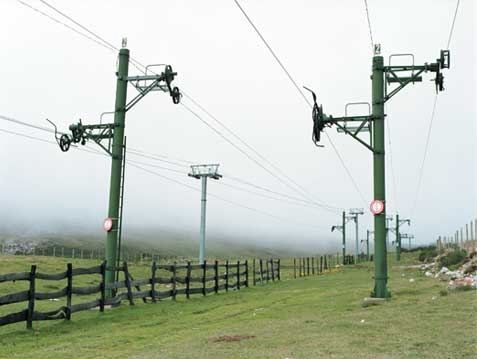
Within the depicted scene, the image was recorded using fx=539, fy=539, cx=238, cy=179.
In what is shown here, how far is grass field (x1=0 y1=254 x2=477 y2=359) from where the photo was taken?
7855mm

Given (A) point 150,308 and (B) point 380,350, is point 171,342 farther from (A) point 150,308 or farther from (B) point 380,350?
(A) point 150,308

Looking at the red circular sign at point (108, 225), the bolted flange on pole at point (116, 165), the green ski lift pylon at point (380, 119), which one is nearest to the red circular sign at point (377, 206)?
the green ski lift pylon at point (380, 119)

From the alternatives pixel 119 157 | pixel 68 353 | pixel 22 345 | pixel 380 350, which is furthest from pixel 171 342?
pixel 119 157

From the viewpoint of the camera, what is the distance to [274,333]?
968 centimetres

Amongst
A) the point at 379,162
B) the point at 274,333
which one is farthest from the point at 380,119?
the point at 274,333

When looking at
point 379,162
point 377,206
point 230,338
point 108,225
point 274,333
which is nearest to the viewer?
point 230,338

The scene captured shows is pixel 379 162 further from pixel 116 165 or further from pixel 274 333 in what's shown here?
pixel 116 165

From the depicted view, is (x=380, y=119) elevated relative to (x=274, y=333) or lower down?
elevated

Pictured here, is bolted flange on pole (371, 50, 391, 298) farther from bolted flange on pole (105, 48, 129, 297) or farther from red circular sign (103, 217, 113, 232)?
red circular sign (103, 217, 113, 232)

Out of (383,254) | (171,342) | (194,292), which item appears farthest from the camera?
(194,292)

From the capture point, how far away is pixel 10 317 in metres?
12.0

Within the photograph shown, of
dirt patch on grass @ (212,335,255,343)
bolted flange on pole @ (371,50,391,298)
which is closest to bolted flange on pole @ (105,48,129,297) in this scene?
bolted flange on pole @ (371,50,391,298)

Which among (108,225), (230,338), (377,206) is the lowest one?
(230,338)

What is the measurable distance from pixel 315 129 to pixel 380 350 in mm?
10276
